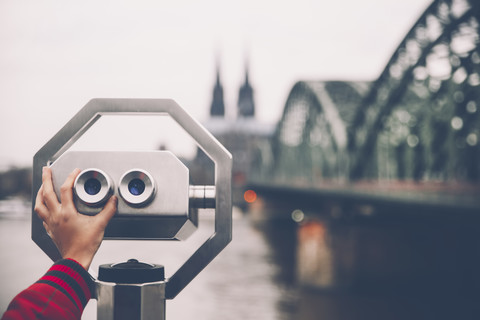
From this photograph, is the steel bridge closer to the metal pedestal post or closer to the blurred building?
the metal pedestal post

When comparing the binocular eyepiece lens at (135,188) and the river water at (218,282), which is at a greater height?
the binocular eyepiece lens at (135,188)

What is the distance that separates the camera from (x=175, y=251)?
45.5 meters

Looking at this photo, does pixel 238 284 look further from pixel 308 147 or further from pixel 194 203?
pixel 194 203

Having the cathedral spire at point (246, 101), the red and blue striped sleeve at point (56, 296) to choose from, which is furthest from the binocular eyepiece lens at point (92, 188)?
the cathedral spire at point (246, 101)

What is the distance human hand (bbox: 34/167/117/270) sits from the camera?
111 centimetres

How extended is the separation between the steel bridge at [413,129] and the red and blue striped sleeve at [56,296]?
42.0ft

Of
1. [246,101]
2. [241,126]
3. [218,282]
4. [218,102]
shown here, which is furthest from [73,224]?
[218,102]

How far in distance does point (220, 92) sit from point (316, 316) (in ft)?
385

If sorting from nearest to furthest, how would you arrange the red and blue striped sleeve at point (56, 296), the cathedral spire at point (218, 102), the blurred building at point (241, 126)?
the red and blue striped sleeve at point (56, 296), the blurred building at point (241, 126), the cathedral spire at point (218, 102)

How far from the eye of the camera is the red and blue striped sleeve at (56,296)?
0.98 meters

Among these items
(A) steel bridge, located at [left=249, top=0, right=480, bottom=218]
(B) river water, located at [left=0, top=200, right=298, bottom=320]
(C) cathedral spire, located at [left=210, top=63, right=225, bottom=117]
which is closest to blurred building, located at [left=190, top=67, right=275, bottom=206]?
(C) cathedral spire, located at [left=210, top=63, right=225, bottom=117]

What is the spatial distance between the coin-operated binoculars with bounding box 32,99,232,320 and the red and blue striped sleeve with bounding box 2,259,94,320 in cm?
10

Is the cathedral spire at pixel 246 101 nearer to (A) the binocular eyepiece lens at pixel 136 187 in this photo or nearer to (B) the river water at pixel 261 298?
(B) the river water at pixel 261 298

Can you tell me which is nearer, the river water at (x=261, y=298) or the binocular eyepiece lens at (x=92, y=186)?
the binocular eyepiece lens at (x=92, y=186)
